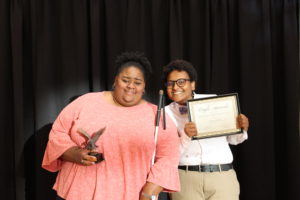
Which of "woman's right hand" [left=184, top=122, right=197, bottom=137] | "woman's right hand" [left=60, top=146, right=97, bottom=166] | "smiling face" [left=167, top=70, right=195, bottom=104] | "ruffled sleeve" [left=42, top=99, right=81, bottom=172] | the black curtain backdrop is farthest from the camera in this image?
the black curtain backdrop

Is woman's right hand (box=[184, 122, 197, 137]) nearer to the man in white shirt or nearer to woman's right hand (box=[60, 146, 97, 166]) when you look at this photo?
the man in white shirt

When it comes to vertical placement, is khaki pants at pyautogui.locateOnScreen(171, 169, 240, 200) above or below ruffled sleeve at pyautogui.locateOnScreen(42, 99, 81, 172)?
below

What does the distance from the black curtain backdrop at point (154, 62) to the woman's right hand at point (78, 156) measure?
781mm

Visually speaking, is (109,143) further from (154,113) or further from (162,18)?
(162,18)

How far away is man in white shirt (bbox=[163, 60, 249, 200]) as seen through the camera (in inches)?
63.1

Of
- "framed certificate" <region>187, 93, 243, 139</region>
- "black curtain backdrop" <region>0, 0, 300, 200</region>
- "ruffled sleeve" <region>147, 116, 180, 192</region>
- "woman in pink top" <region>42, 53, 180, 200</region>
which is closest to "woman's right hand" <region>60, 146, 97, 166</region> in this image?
"woman in pink top" <region>42, 53, 180, 200</region>

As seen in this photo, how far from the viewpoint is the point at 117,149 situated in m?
1.42

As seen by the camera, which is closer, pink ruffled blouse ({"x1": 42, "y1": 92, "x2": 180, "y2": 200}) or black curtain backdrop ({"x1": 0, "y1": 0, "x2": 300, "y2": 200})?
pink ruffled blouse ({"x1": 42, "y1": 92, "x2": 180, "y2": 200})

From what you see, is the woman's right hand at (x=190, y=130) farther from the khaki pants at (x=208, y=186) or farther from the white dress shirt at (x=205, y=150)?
the khaki pants at (x=208, y=186)

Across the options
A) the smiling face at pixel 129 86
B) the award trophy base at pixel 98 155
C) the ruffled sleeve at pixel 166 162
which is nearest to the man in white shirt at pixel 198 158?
the ruffled sleeve at pixel 166 162

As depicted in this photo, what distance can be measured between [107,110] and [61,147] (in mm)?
305

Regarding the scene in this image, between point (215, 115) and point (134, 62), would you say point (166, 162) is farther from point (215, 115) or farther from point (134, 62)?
point (134, 62)

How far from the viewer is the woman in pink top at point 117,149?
1.41 meters
